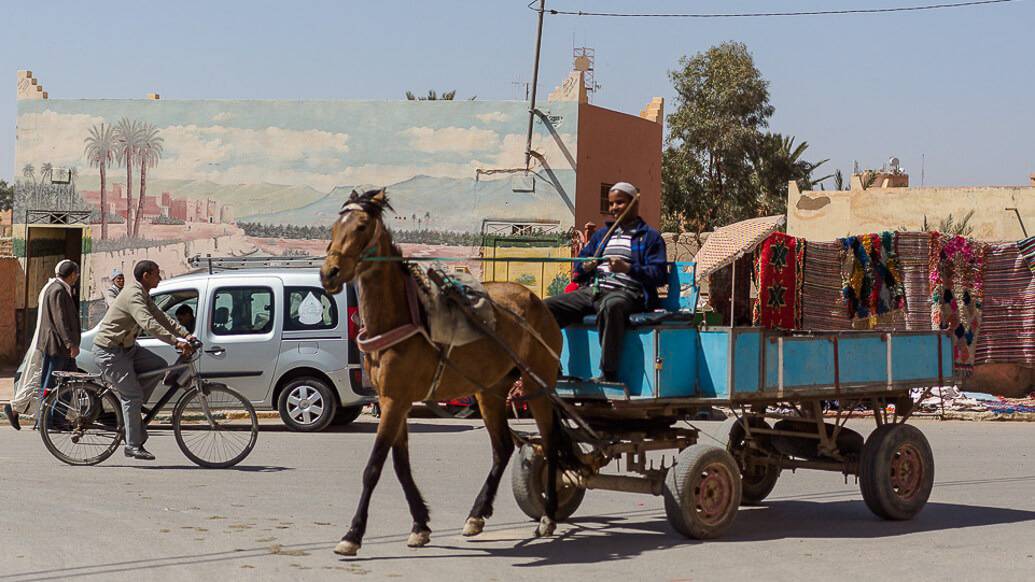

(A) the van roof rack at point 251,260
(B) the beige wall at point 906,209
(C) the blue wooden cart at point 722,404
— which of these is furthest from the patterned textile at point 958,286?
(B) the beige wall at point 906,209

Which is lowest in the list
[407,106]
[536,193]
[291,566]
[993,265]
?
[291,566]

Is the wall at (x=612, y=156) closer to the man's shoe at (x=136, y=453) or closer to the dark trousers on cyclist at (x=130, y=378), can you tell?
the dark trousers on cyclist at (x=130, y=378)

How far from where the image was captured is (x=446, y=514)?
9758 millimetres

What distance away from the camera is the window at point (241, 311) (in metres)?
16.2

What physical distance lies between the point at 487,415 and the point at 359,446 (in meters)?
6.11

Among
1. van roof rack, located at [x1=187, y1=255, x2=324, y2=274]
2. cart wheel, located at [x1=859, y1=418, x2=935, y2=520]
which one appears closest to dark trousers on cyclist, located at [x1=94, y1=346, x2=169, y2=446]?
van roof rack, located at [x1=187, y1=255, x2=324, y2=274]

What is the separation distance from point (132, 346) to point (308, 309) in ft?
13.5

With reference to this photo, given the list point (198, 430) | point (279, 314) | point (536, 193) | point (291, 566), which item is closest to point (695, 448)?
point (291, 566)

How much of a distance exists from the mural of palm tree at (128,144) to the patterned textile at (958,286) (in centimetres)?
1738

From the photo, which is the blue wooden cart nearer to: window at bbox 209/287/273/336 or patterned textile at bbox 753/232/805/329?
patterned textile at bbox 753/232/805/329

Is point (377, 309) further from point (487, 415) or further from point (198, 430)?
point (198, 430)

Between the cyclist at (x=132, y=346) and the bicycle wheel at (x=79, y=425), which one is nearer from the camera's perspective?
the cyclist at (x=132, y=346)

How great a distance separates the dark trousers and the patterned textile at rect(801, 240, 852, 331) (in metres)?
7.67

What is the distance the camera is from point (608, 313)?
865cm
